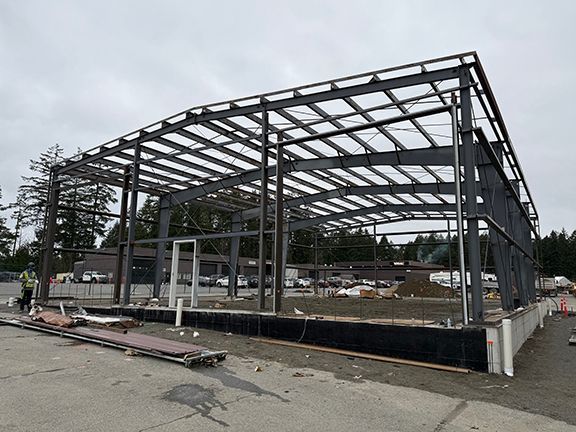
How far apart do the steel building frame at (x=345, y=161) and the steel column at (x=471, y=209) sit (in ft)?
0.08

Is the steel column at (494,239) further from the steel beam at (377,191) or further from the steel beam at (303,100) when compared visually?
the steel beam at (377,191)

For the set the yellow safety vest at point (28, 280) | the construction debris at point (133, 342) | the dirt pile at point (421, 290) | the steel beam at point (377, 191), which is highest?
the steel beam at point (377, 191)

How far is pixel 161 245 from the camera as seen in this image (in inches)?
806

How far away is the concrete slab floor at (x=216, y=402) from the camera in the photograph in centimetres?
502

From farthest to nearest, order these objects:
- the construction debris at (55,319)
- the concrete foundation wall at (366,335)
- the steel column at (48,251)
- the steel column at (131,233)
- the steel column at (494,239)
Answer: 1. the steel column at (48,251)
2. the steel column at (131,233)
3. the steel column at (494,239)
4. the construction debris at (55,319)
5. the concrete foundation wall at (366,335)

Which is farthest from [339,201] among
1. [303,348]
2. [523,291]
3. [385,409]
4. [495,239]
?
[385,409]

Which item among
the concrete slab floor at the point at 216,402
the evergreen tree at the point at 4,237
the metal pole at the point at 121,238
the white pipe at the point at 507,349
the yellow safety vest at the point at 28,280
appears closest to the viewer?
the concrete slab floor at the point at 216,402

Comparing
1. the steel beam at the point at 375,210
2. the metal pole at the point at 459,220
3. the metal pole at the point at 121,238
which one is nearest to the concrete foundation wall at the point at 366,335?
the metal pole at the point at 459,220

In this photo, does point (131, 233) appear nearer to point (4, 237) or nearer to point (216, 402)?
point (216, 402)

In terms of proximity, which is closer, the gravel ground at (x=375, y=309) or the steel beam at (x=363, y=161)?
the gravel ground at (x=375, y=309)

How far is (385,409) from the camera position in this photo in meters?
5.76

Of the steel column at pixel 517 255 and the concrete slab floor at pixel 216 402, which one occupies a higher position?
the steel column at pixel 517 255

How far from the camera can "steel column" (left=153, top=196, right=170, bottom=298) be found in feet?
68.9

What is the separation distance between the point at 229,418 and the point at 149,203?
239 feet
